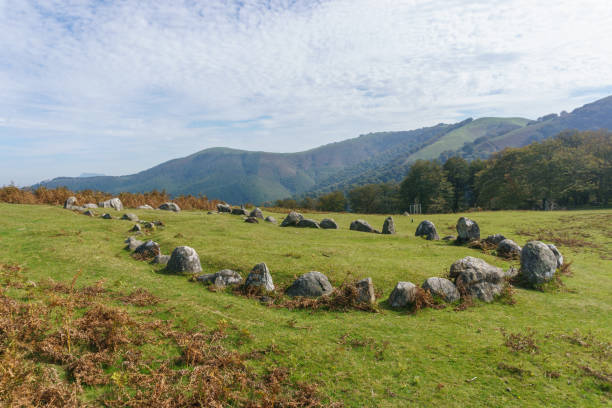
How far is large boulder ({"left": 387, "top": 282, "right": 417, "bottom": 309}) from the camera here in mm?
10727

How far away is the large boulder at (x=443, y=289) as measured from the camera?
11.2 m

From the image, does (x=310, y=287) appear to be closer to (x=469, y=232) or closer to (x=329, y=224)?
(x=469, y=232)

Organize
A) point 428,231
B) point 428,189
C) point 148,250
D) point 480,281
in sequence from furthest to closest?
point 428,189
point 428,231
point 148,250
point 480,281

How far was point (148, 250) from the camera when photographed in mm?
16203

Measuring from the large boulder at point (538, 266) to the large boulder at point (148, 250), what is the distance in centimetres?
1825

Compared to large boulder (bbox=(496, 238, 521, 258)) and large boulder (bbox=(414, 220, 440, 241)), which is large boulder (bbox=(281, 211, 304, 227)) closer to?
large boulder (bbox=(414, 220, 440, 241))

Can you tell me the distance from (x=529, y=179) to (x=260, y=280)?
63541 mm

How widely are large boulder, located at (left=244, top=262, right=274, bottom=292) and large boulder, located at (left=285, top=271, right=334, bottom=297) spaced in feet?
2.61

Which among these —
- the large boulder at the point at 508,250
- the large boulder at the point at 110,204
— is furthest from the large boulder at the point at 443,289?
the large boulder at the point at 110,204

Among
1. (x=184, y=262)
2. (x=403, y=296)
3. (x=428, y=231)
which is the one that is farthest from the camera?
(x=428, y=231)

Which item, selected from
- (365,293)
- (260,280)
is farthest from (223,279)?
(365,293)

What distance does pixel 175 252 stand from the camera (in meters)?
14.0

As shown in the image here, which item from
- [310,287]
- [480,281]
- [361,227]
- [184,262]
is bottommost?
[480,281]

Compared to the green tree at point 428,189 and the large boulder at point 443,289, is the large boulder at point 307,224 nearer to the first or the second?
the large boulder at point 443,289
